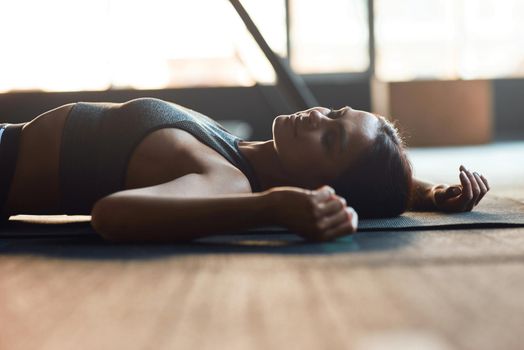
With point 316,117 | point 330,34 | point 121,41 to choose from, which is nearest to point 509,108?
point 330,34

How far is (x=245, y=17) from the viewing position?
269cm

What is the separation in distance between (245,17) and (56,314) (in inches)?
75.2

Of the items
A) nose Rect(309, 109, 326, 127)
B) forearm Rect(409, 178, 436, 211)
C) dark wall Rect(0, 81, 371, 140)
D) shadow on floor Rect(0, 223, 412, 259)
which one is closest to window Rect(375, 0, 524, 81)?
dark wall Rect(0, 81, 371, 140)

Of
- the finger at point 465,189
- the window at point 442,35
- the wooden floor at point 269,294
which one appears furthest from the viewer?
the window at point 442,35

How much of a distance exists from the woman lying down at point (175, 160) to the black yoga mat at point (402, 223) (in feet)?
0.15

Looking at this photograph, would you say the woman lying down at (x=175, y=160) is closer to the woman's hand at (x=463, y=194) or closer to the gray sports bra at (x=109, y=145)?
the gray sports bra at (x=109, y=145)

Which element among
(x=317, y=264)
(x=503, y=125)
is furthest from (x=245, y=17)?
(x=503, y=125)

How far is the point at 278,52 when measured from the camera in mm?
6594

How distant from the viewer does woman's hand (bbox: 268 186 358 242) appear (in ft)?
4.23

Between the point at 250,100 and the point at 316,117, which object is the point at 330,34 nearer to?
the point at 250,100

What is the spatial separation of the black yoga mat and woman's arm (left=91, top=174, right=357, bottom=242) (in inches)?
9.4

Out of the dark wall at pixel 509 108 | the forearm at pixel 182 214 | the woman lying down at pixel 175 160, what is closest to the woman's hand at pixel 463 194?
the woman lying down at pixel 175 160

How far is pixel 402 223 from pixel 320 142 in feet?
0.91

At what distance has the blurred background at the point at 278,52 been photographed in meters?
6.46
